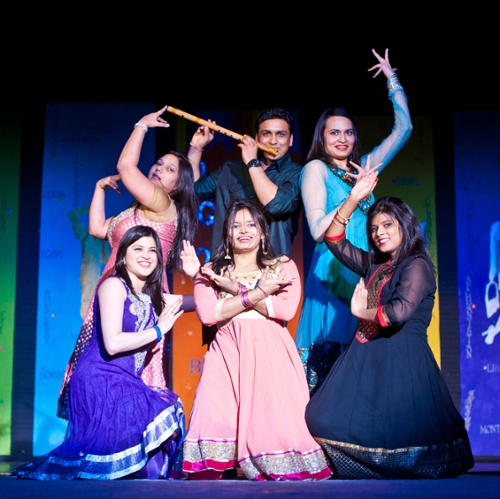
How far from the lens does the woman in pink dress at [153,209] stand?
3423 mm

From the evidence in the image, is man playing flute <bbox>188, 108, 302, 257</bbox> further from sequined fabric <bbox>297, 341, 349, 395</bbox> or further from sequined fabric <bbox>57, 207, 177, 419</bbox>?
sequined fabric <bbox>297, 341, 349, 395</bbox>

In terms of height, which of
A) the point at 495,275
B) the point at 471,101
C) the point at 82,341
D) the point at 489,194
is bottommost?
the point at 82,341

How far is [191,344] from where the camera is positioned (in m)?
4.68

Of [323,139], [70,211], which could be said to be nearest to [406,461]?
[323,139]

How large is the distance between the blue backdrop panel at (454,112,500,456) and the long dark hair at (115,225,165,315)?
2237mm

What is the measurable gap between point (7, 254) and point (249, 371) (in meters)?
2.39

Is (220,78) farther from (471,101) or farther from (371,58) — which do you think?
(471,101)

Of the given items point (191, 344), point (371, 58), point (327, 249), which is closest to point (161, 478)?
point (327, 249)

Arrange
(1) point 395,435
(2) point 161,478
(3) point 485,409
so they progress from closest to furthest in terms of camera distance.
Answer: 1. (1) point 395,435
2. (2) point 161,478
3. (3) point 485,409

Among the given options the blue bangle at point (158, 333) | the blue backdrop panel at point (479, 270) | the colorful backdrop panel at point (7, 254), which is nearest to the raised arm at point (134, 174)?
the blue bangle at point (158, 333)

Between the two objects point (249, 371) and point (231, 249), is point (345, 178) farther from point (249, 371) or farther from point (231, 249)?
point (249, 371)

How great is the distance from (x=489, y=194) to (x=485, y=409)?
1349mm

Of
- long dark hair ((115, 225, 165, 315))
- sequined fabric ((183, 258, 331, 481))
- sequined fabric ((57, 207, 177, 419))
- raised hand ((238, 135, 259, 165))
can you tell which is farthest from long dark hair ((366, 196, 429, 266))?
sequined fabric ((57, 207, 177, 419))

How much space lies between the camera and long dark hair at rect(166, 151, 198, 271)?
3.68m
